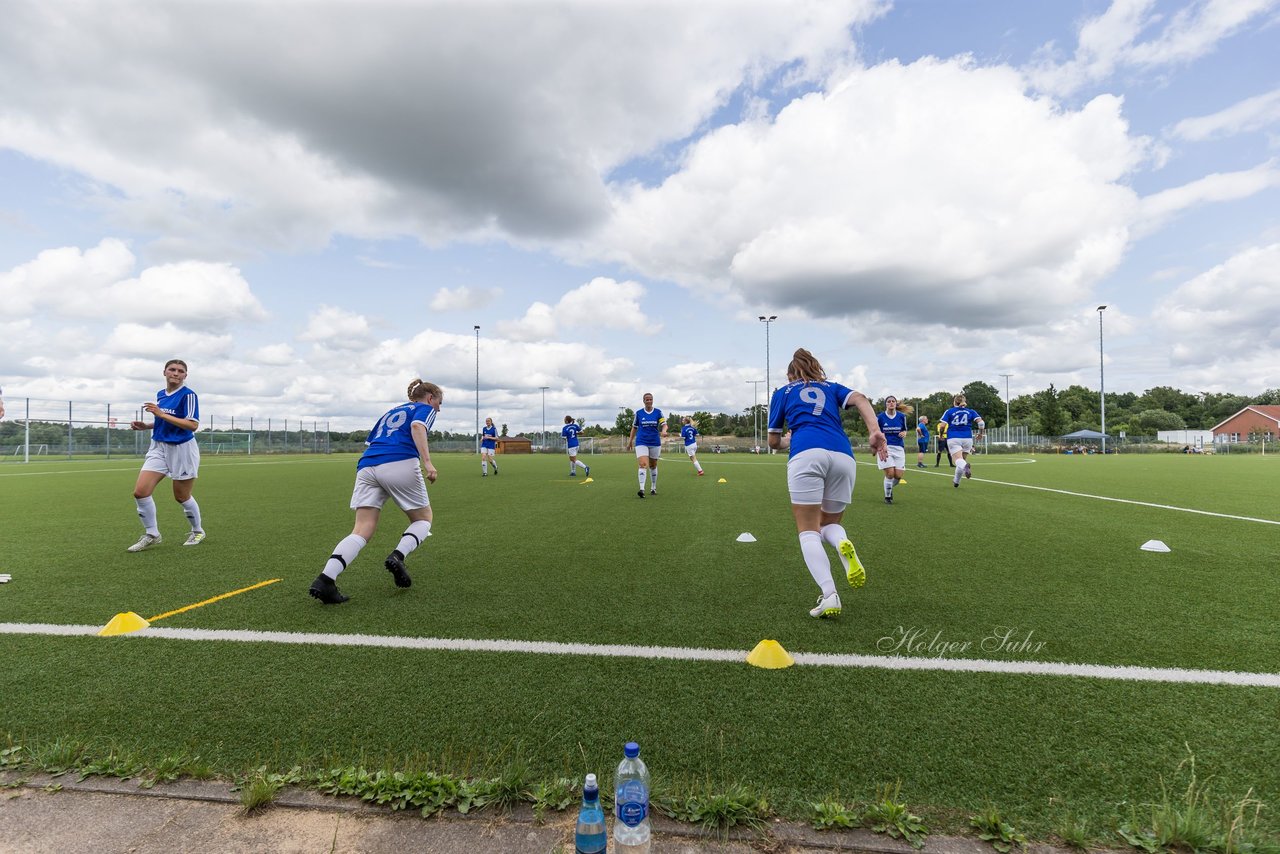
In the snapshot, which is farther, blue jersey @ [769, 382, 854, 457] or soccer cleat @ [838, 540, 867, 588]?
blue jersey @ [769, 382, 854, 457]

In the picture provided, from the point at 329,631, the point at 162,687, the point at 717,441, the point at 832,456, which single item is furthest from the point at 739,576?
the point at 717,441

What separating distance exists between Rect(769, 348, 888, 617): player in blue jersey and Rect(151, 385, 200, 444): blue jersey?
6.49 metres

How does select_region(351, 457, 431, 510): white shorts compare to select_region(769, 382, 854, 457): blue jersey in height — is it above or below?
below

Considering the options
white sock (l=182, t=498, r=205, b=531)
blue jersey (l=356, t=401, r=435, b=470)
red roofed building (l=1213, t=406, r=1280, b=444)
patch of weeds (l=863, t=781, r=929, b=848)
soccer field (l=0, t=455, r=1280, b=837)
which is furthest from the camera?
red roofed building (l=1213, t=406, r=1280, b=444)

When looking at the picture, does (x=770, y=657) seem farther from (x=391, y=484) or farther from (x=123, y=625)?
(x=123, y=625)

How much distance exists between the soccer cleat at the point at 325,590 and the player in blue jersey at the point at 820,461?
3.54m

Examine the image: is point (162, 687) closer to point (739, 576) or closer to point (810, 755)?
point (810, 755)

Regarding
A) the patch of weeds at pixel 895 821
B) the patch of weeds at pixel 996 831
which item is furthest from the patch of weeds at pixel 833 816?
the patch of weeds at pixel 996 831

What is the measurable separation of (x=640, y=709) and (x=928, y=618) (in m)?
2.44

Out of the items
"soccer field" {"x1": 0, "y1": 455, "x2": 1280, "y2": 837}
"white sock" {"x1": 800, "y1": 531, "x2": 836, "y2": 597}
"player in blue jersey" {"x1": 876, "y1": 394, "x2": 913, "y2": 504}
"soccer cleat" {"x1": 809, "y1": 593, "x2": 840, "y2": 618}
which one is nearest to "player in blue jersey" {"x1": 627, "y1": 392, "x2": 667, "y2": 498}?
"player in blue jersey" {"x1": 876, "y1": 394, "x2": 913, "y2": 504}

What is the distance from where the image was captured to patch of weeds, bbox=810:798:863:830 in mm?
2014

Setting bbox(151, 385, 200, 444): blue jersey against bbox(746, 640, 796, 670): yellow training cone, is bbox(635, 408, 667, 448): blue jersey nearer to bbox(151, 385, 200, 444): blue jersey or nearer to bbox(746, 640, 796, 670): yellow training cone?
bbox(151, 385, 200, 444): blue jersey

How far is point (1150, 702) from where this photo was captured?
283 cm

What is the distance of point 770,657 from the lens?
133 inches
